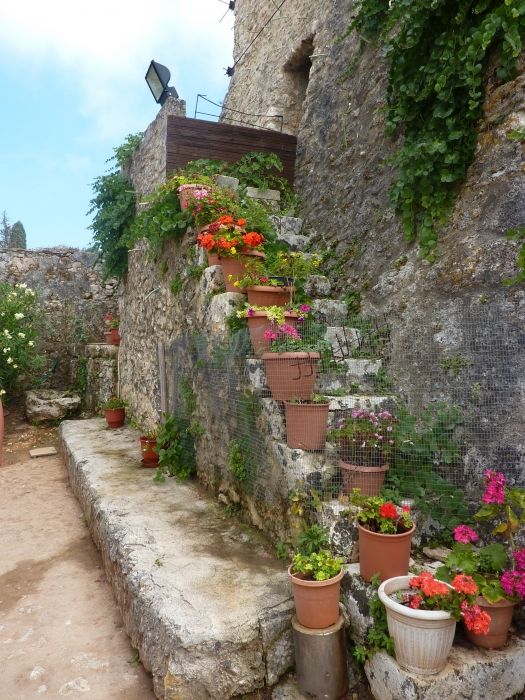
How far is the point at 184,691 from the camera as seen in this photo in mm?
2223

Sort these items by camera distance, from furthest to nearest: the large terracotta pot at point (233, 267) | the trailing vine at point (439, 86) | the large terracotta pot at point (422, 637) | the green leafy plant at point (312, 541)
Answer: the large terracotta pot at point (233, 267), the trailing vine at point (439, 86), the green leafy plant at point (312, 541), the large terracotta pot at point (422, 637)

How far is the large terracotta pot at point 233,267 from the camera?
3.98 metres

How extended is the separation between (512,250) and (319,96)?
4.29 m

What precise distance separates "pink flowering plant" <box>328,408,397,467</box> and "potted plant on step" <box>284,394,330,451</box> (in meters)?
0.10

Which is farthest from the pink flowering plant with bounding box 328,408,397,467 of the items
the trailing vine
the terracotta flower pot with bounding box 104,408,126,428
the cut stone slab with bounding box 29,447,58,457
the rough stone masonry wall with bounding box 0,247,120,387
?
the rough stone masonry wall with bounding box 0,247,120,387

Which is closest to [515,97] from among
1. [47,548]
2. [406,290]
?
[406,290]

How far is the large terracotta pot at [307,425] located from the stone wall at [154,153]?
3.96 metres

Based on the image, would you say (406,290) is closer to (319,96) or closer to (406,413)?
(406,413)

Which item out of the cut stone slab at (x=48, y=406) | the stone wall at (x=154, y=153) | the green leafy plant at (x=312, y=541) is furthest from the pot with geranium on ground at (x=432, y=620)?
the cut stone slab at (x=48, y=406)

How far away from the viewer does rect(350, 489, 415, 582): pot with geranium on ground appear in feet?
7.79

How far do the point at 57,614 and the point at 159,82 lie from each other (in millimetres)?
5908

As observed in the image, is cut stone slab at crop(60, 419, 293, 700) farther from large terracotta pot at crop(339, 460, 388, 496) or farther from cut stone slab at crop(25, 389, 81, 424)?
cut stone slab at crop(25, 389, 81, 424)

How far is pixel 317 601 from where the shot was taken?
90.1 inches

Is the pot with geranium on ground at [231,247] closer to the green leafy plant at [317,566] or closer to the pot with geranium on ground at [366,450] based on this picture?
the pot with geranium on ground at [366,450]
